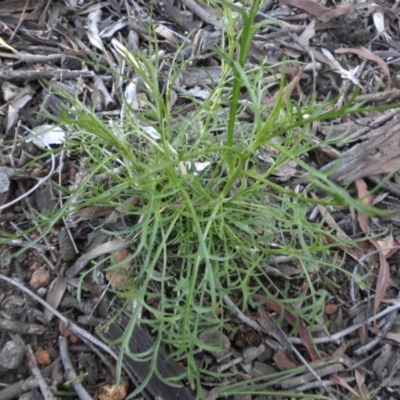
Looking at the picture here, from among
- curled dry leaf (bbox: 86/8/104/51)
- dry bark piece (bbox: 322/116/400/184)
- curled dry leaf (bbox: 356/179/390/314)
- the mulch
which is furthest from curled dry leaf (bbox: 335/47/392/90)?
curled dry leaf (bbox: 86/8/104/51)

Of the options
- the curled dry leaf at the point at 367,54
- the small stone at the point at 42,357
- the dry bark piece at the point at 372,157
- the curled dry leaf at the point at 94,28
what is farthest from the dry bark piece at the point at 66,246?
the curled dry leaf at the point at 367,54

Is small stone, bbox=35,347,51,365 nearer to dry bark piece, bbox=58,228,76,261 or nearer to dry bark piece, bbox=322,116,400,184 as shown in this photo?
dry bark piece, bbox=58,228,76,261

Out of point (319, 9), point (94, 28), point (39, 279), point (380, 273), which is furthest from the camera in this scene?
point (319, 9)

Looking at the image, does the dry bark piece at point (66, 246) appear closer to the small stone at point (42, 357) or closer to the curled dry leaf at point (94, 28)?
the small stone at point (42, 357)

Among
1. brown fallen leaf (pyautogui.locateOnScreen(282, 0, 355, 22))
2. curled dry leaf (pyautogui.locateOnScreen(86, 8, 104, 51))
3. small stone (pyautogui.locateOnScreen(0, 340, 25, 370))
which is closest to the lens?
small stone (pyautogui.locateOnScreen(0, 340, 25, 370))

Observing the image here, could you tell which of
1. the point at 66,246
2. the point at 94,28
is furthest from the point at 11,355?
the point at 94,28

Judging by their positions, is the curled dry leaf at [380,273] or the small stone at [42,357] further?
the curled dry leaf at [380,273]

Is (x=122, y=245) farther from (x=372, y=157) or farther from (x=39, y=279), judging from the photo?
(x=372, y=157)

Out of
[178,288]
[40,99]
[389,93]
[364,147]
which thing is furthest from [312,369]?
[40,99]

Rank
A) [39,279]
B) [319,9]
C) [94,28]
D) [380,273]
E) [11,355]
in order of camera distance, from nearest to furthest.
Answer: [11,355]
[39,279]
[380,273]
[94,28]
[319,9]
